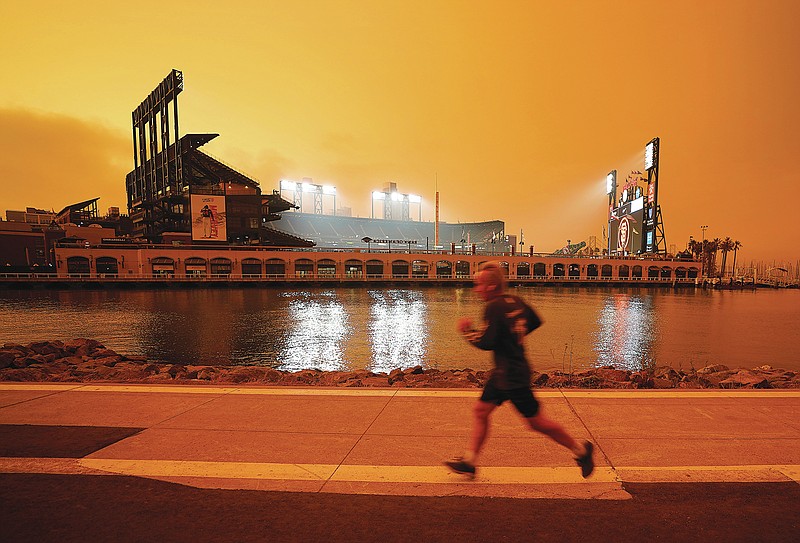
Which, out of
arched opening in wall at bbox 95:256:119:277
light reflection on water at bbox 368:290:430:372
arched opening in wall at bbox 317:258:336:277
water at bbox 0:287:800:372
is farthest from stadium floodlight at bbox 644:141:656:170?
arched opening in wall at bbox 95:256:119:277

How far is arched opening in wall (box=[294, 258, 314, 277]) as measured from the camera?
75938 millimetres

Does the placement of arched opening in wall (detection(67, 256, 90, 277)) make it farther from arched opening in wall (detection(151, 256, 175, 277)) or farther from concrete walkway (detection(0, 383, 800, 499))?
concrete walkway (detection(0, 383, 800, 499))

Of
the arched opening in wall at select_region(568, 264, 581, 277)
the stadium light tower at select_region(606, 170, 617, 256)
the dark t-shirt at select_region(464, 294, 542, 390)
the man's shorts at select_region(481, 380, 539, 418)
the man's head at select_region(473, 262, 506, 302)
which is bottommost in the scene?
the arched opening in wall at select_region(568, 264, 581, 277)

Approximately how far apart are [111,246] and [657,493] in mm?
83795

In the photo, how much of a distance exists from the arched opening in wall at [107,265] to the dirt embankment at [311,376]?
65.9 metres

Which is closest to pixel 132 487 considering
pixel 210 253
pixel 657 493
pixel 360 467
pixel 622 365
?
pixel 360 467

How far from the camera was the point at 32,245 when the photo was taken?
81.8 metres

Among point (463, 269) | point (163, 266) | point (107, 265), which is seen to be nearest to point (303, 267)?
point (163, 266)

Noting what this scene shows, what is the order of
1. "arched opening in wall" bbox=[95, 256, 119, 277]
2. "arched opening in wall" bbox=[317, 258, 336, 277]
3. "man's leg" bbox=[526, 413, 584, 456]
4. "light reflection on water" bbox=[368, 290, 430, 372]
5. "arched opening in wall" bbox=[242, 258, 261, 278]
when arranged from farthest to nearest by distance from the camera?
"arched opening in wall" bbox=[317, 258, 336, 277] → "arched opening in wall" bbox=[242, 258, 261, 278] → "arched opening in wall" bbox=[95, 256, 119, 277] → "light reflection on water" bbox=[368, 290, 430, 372] → "man's leg" bbox=[526, 413, 584, 456]

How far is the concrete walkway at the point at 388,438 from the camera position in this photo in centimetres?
385

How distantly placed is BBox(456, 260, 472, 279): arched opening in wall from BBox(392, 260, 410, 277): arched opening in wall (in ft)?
38.9

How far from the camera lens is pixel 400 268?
82375 mm

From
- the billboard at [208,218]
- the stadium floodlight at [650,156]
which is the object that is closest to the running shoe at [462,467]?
the billboard at [208,218]

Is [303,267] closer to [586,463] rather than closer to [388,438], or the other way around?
[388,438]
